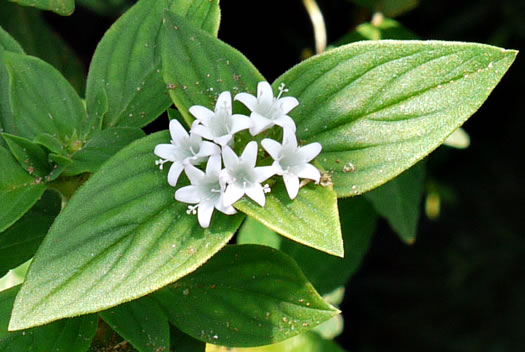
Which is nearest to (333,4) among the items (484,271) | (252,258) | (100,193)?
(484,271)

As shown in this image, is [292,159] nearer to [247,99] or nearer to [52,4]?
[247,99]

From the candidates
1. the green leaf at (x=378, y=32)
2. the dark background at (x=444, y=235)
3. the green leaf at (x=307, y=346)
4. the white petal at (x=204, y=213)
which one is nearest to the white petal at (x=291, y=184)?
the white petal at (x=204, y=213)

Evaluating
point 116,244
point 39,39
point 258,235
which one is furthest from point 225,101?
point 39,39

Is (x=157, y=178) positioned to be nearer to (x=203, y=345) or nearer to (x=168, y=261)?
(x=168, y=261)

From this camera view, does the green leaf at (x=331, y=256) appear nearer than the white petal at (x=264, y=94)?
No

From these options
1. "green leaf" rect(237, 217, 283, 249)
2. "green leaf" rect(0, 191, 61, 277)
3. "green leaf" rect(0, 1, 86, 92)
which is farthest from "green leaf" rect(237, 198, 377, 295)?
"green leaf" rect(0, 1, 86, 92)

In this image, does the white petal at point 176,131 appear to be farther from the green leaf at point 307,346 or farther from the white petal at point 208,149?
the green leaf at point 307,346
